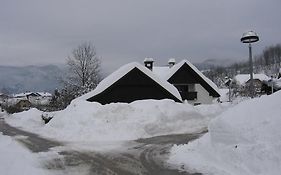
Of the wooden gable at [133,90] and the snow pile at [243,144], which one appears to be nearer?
the snow pile at [243,144]

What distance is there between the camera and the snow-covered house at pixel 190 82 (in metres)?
40.6

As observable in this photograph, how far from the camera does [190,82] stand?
A: 41781mm

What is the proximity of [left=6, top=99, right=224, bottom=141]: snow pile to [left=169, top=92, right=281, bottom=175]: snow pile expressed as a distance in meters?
7.90

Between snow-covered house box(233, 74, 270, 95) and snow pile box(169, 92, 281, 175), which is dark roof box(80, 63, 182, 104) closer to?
snow-covered house box(233, 74, 270, 95)

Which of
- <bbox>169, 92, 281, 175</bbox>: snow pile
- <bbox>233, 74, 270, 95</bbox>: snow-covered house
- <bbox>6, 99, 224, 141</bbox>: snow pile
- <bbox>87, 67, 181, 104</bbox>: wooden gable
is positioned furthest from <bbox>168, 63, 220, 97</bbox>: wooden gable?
<bbox>169, 92, 281, 175</bbox>: snow pile

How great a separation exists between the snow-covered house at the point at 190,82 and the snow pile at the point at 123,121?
52.0 feet

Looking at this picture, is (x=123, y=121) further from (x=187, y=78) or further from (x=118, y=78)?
(x=187, y=78)

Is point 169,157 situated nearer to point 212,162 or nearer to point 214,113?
point 212,162

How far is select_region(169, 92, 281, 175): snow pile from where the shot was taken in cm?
853

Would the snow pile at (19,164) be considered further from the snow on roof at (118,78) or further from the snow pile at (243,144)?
the snow on roof at (118,78)

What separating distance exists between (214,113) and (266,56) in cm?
11265

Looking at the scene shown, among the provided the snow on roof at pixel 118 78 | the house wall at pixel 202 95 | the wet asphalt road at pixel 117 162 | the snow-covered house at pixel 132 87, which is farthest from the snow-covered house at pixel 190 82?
the wet asphalt road at pixel 117 162

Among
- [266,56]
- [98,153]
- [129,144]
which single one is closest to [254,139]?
[98,153]

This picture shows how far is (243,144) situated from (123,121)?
1201 centimetres
